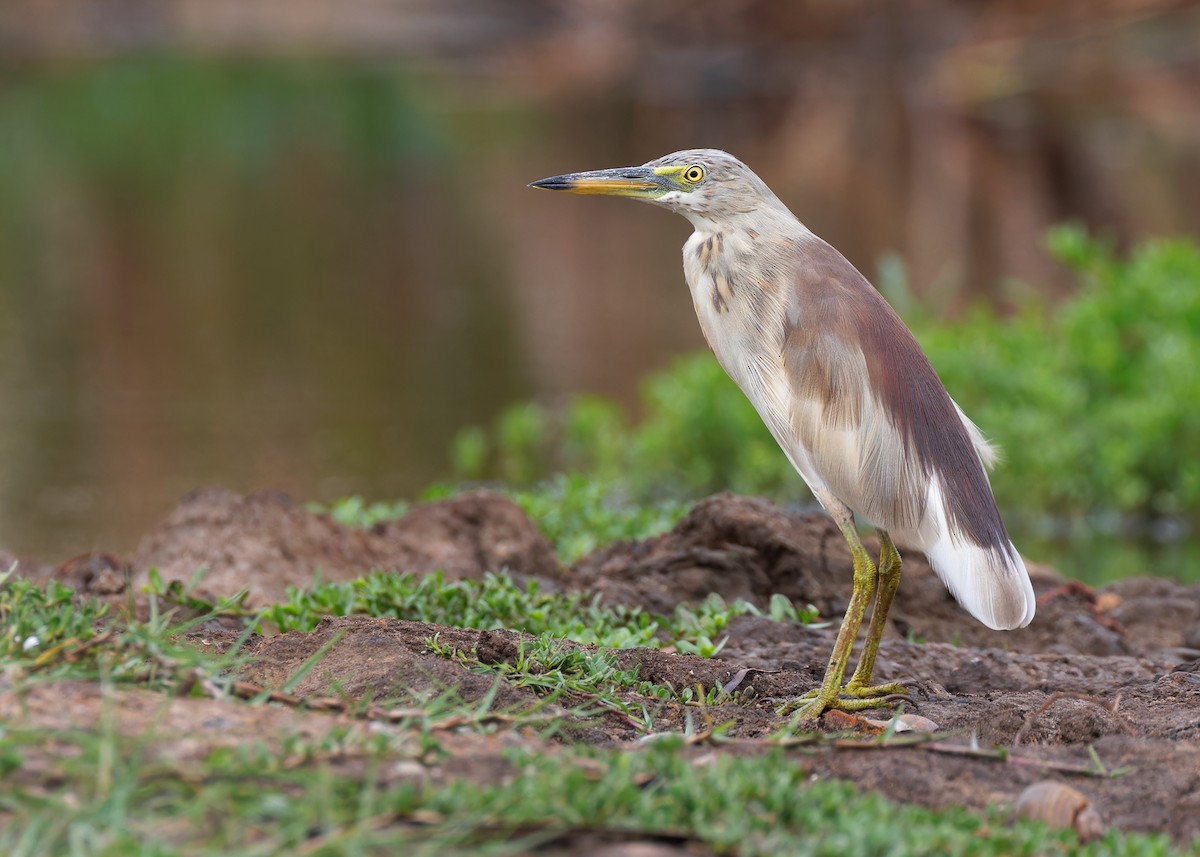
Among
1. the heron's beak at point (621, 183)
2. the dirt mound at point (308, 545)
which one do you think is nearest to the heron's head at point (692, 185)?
the heron's beak at point (621, 183)

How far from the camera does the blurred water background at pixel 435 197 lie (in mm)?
10133

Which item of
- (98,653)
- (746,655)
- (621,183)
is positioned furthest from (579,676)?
(621,183)

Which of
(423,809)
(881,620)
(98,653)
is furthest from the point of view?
(881,620)

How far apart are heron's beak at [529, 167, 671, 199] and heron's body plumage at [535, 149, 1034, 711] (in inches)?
5.1

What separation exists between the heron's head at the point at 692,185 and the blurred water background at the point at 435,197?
387 centimetres

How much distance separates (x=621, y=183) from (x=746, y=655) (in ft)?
4.50

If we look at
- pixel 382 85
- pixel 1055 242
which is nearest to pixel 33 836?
pixel 1055 242

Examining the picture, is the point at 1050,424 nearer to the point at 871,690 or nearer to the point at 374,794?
the point at 871,690

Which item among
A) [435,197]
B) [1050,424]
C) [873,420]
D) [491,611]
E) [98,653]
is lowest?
[1050,424]

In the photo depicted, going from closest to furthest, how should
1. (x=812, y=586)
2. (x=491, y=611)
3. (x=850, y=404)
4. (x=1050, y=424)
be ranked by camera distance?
(x=850, y=404) < (x=491, y=611) < (x=812, y=586) < (x=1050, y=424)

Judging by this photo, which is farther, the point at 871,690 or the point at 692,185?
the point at 692,185

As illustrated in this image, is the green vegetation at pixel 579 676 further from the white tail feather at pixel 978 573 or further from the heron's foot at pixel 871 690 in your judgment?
the white tail feather at pixel 978 573

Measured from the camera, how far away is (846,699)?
156 inches

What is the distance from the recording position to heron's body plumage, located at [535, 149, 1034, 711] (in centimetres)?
397
